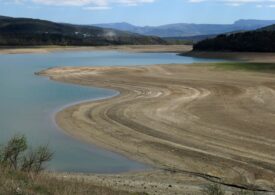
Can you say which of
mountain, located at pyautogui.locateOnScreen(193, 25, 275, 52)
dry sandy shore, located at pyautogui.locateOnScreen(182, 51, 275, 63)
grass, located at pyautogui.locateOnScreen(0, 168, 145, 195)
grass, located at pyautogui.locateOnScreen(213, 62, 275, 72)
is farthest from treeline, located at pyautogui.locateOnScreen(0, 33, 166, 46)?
grass, located at pyautogui.locateOnScreen(0, 168, 145, 195)

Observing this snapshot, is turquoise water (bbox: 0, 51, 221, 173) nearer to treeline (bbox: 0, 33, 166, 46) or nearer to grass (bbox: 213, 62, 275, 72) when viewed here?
grass (bbox: 213, 62, 275, 72)

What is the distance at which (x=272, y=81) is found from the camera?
121 feet

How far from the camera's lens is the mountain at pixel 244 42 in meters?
74.5

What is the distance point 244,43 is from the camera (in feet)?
258

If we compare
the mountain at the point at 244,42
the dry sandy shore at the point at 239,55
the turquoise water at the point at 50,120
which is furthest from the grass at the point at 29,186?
the mountain at the point at 244,42

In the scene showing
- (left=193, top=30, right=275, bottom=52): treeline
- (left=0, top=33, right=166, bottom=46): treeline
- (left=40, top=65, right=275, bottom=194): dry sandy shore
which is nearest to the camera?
(left=40, top=65, right=275, bottom=194): dry sandy shore

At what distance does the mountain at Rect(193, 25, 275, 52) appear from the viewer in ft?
245

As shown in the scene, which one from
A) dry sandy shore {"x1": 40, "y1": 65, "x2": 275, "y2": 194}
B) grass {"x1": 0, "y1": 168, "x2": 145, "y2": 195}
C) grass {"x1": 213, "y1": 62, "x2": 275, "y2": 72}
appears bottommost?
grass {"x1": 213, "y1": 62, "x2": 275, "y2": 72}

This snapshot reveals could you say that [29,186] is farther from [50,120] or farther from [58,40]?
[58,40]

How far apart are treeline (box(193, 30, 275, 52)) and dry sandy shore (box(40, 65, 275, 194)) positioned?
37.8 metres

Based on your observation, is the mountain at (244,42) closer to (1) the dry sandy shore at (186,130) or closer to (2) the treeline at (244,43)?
(2) the treeline at (244,43)

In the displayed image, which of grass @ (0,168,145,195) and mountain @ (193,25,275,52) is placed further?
mountain @ (193,25,275,52)

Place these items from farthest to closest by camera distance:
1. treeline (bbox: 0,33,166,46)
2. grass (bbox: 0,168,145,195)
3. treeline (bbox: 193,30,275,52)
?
1. treeline (bbox: 0,33,166,46)
2. treeline (bbox: 193,30,275,52)
3. grass (bbox: 0,168,145,195)

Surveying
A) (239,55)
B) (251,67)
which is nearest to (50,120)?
(251,67)
